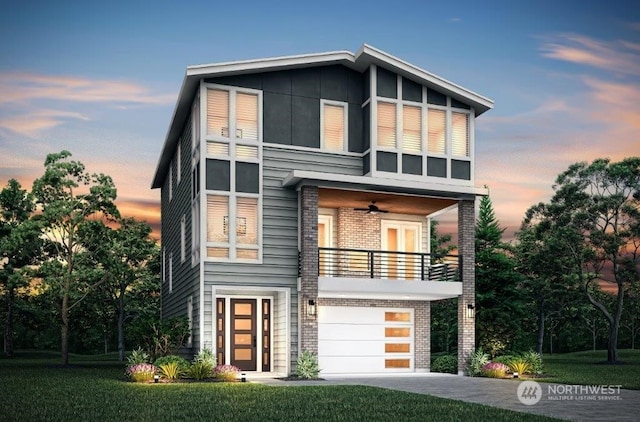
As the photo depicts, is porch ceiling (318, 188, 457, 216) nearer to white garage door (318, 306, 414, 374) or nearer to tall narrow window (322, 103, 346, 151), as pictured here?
tall narrow window (322, 103, 346, 151)

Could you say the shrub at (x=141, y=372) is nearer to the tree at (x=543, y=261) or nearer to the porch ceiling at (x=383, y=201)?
the porch ceiling at (x=383, y=201)

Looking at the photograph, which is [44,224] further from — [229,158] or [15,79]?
[229,158]

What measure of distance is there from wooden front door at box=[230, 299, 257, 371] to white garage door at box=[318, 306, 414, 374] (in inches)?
86.0

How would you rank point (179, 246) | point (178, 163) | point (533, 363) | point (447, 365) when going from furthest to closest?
point (178, 163)
point (179, 246)
point (447, 365)
point (533, 363)

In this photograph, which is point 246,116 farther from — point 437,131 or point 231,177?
point 437,131

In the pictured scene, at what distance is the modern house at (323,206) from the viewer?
75.7 feet

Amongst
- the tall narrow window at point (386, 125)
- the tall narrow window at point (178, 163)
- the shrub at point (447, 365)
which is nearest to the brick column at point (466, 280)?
the shrub at point (447, 365)

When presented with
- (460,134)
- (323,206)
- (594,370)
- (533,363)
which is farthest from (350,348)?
(594,370)

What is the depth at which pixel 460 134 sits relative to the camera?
84.5ft

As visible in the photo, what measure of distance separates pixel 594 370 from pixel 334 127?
565 inches

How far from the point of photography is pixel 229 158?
23203 mm

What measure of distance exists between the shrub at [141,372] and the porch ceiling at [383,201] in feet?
24.3

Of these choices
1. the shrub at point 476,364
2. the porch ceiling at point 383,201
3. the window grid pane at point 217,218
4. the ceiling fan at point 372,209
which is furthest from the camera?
the ceiling fan at point 372,209

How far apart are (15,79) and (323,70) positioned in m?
12.7
